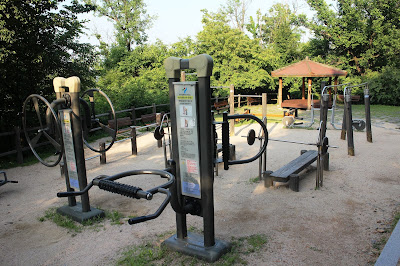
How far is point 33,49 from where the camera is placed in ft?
29.1

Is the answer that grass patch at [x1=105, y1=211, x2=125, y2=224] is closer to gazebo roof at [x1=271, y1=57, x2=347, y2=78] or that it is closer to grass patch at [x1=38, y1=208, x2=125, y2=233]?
grass patch at [x1=38, y1=208, x2=125, y2=233]

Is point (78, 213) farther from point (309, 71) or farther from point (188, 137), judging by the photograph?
point (309, 71)

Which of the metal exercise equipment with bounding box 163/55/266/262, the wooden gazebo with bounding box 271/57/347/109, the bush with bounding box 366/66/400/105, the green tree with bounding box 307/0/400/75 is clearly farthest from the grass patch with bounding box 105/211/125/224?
the green tree with bounding box 307/0/400/75

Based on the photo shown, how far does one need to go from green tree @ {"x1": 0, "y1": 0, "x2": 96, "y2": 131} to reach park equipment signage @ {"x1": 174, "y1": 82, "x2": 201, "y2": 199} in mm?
6299

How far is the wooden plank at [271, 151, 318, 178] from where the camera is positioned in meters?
5.76

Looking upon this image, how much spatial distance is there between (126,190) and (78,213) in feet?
8.92

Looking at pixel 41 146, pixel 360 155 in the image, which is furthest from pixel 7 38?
pixel 360 155

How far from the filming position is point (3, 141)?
8.84 meters

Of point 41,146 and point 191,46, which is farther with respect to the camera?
point 191,46

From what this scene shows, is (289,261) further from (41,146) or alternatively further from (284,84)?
(284,84)

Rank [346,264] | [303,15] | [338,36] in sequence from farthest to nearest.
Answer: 1. [303,15]
2. [338,36]
3. [346,264]

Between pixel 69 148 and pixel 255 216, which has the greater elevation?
pixel 69 148

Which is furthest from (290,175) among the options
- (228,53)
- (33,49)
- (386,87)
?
(386,87)

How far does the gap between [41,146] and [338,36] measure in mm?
19131
